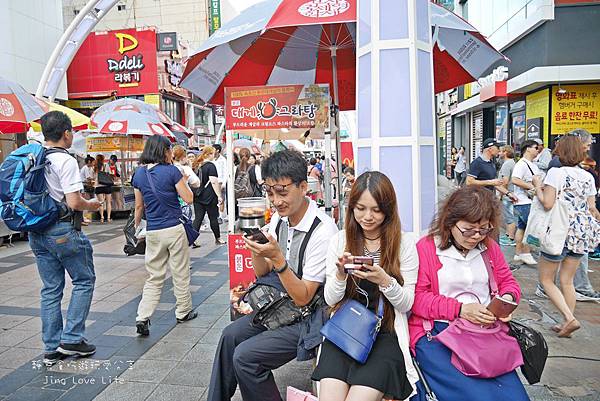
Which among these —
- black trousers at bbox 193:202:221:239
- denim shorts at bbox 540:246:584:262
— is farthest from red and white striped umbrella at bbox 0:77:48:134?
denim shorts at bbox 540:246:584:262

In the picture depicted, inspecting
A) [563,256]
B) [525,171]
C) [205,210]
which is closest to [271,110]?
[563,256]

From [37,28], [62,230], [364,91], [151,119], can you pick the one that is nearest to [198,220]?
[151,119]

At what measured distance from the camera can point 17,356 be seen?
4.00 metres

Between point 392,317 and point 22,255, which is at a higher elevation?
point 392,317

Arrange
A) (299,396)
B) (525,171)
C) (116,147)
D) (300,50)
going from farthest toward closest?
1. (116,147)
2. (525,171)
3. (300,50)
4. (299,396)

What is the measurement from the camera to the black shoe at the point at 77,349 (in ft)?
12.6

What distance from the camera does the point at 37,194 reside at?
354 centimetres

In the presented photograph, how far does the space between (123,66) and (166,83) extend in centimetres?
195

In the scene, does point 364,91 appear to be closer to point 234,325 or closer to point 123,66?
point 234,325

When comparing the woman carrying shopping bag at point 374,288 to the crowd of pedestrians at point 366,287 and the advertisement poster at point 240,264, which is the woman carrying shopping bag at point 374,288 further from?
the advertisement poster at point 240,264

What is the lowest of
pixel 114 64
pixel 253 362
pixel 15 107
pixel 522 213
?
pixel 253 362

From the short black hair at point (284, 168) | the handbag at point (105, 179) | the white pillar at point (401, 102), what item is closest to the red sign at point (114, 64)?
the handbag at point (105, 179)

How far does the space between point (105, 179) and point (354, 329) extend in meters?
12.0

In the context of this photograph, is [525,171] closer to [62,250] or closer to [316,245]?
[316,245]
